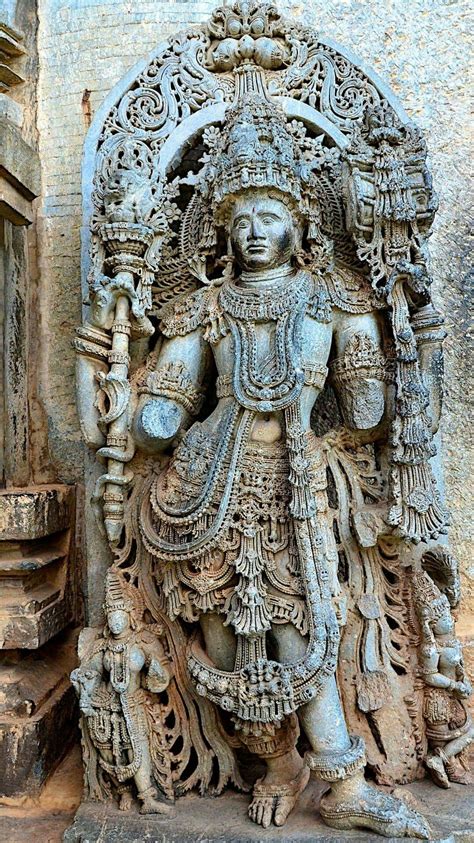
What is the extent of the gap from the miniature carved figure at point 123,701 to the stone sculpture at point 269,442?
12 mm

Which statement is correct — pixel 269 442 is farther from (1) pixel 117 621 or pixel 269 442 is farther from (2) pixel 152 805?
(2) pixel 152 805

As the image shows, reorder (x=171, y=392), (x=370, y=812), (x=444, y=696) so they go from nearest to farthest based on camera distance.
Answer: (x=370, y=812) < (x=444, y=696) < (x=171, y=392)

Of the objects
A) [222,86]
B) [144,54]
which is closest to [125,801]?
[222,86]

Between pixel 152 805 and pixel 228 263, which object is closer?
pixel 152 805

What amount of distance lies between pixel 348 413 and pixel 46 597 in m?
1.51

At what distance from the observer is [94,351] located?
262 centimetres

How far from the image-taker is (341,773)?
2.20 metres

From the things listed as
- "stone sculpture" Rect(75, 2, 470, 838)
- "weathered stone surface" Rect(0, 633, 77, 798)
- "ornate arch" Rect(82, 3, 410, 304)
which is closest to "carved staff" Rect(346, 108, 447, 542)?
"stone sculpture" Rect(75, 2, 470, 838)

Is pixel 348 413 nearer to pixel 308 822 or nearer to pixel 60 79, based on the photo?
pixel 308 822

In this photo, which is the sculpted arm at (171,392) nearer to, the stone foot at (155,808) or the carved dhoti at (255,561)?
the carved dhoti at (255,561)

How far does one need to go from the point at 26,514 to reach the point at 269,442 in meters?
1.05

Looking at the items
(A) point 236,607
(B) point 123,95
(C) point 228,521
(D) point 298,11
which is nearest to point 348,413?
(C) point 228,521

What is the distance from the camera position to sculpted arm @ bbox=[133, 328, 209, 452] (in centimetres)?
259

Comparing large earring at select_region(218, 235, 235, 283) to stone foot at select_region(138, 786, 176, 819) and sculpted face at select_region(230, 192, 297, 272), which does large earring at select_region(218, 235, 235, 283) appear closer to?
sculpted face at select_region(230, 192, 297, 272)
